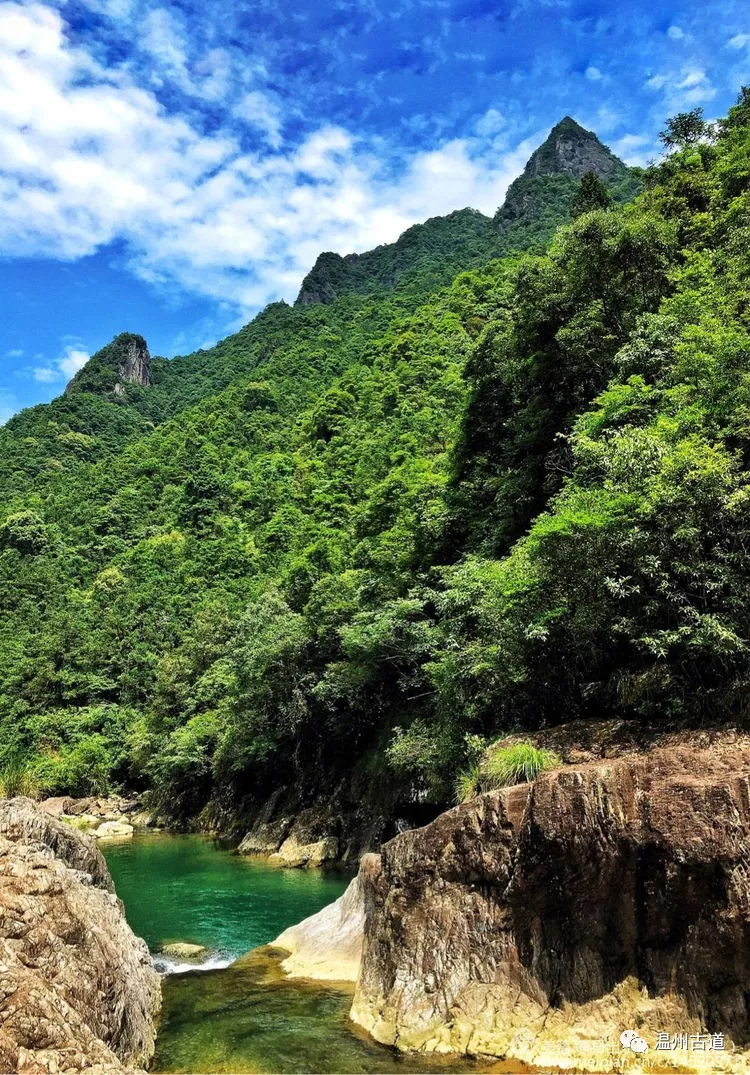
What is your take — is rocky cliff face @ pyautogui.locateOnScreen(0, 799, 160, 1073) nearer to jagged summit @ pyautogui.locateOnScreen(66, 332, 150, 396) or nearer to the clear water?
the clear water

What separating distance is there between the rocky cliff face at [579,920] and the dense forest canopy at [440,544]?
2633 millimetres

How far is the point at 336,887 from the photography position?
23.0 meters

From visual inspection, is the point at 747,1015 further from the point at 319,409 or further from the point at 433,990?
the point at 319,409

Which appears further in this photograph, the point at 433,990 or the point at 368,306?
the point at 368,306

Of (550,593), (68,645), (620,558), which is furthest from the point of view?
(68,645)

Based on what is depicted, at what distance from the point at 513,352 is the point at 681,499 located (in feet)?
51.6

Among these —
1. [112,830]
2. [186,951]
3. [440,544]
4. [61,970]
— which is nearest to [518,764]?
[61,970]

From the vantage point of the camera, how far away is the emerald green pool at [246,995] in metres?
9.51

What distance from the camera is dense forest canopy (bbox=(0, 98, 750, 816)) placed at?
1199cm

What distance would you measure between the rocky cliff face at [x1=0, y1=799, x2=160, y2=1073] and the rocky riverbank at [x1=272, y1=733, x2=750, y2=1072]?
3.57 metres

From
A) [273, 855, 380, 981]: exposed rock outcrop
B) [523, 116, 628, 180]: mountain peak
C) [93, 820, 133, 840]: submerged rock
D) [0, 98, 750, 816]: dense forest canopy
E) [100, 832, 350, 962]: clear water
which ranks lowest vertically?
[93, 820, 133, 840]: submerged rock

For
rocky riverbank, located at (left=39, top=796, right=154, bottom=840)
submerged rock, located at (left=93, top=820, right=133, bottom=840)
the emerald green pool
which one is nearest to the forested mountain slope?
rocky riverbank, located at (left=39, top=796, right=154, bottom=840)

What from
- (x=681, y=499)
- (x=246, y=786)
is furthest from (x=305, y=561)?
(x=681, y=499)

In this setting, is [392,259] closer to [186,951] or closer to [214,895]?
[214,895]
